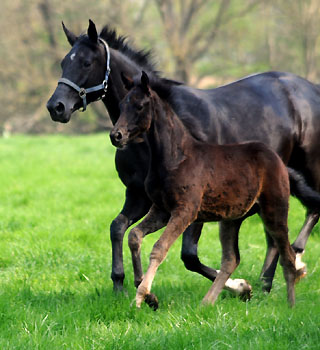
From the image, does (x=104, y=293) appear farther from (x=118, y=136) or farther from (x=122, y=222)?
(x=118, y=136)

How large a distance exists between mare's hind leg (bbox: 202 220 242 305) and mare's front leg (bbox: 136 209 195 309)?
77 centimetres

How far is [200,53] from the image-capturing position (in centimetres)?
2750

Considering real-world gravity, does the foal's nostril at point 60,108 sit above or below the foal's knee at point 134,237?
above

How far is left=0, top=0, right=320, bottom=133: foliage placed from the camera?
2481 centimetres

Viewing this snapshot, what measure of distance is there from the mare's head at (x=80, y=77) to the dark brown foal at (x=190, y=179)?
1007 millimetres

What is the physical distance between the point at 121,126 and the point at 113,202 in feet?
17.7

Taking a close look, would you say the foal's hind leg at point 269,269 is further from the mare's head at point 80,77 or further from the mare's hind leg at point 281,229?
the mare's head at point 80,77

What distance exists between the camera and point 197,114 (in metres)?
5.01

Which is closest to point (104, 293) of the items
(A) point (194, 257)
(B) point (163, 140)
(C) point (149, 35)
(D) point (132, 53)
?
(A) point (194, 257)

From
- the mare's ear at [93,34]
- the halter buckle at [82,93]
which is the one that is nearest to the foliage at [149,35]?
the mare's ear at [93,34]

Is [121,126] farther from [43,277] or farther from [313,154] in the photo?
[313,154]

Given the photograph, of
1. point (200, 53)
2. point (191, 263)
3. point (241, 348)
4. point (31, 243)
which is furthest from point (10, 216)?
point (200, 53)

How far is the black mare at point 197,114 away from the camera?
16.3 feet

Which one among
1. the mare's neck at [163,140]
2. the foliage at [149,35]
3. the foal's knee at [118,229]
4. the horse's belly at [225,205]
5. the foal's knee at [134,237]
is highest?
the mare's neck at [163,140]
